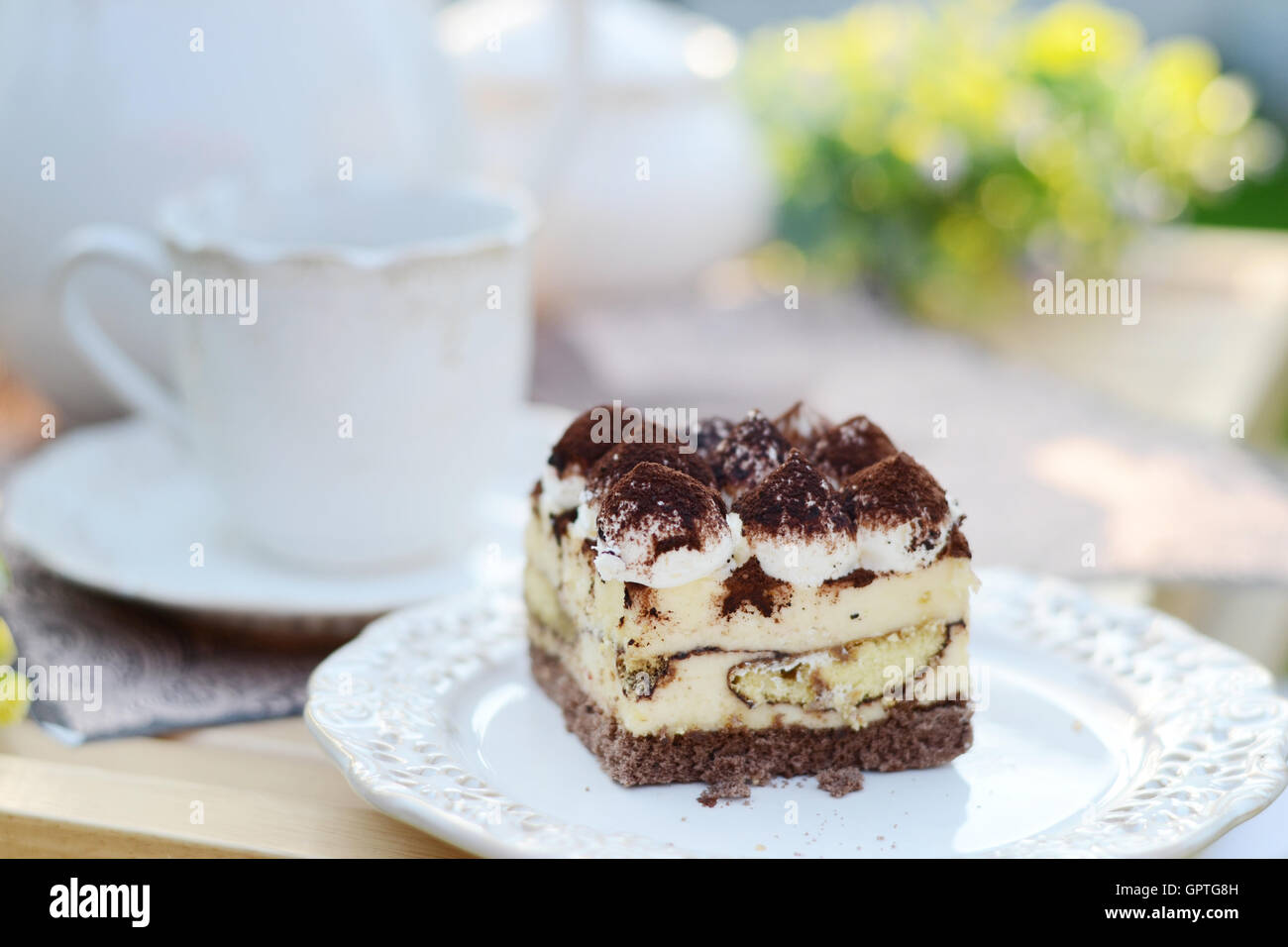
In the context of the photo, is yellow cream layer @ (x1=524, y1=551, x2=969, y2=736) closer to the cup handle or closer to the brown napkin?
the brown napkin

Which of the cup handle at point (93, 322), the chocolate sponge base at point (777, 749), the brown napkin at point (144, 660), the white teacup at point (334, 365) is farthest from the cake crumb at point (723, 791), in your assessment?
the cup handle at point (93, 322)

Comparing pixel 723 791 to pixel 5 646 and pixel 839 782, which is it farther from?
pixel 5 646

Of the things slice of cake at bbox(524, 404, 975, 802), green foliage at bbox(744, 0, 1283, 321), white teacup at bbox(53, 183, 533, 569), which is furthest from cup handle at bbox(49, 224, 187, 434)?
green foliage at bbox(744, 0, 1283, 321)

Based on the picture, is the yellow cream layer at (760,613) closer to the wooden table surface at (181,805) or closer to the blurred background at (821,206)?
the wooden table surface at (181,805)

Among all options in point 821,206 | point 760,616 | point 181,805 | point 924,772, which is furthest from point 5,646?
point 821,206
